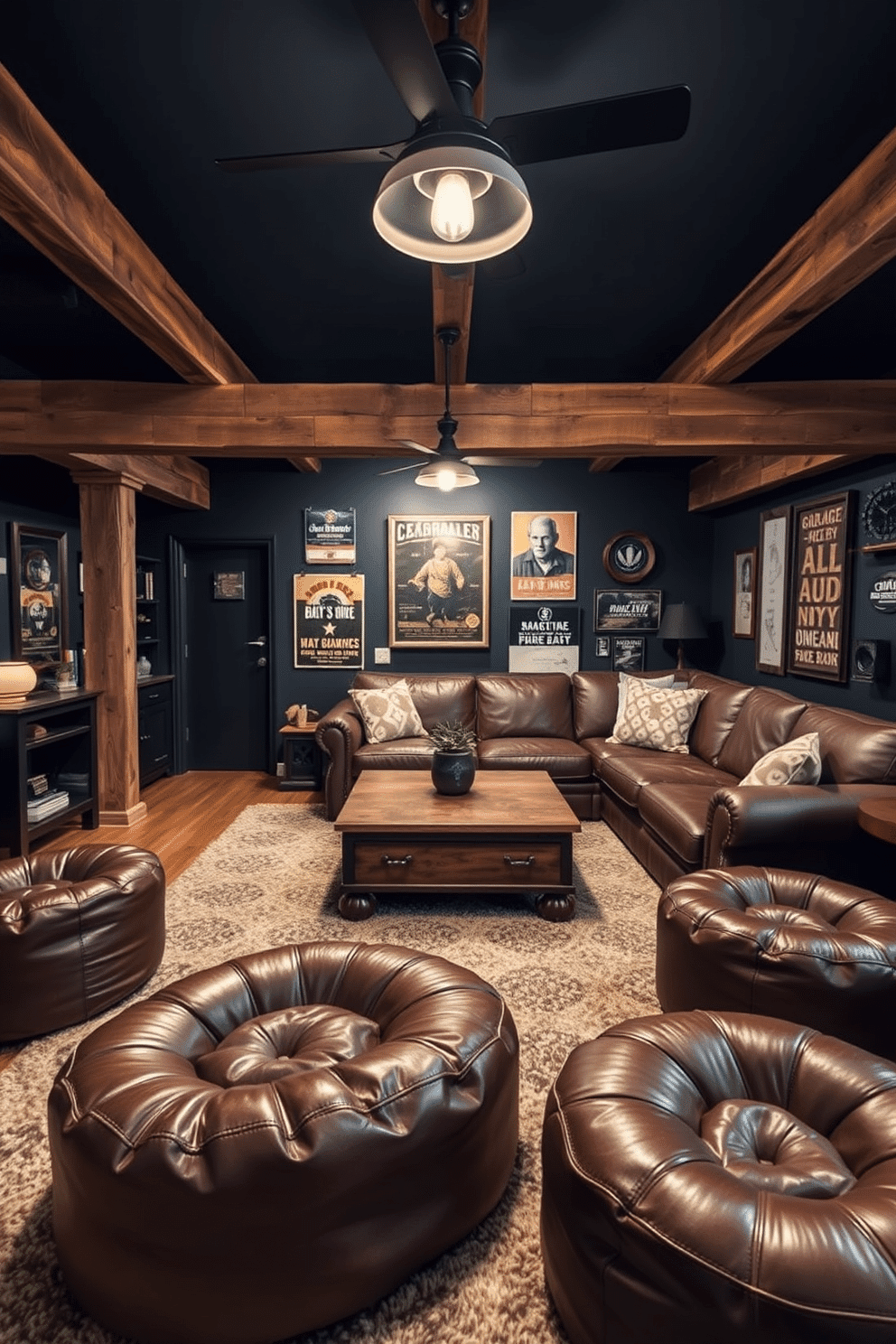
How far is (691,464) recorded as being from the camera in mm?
5820

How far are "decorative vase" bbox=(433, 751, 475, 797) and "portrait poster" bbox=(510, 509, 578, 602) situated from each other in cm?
264

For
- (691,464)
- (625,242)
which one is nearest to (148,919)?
(625,242)

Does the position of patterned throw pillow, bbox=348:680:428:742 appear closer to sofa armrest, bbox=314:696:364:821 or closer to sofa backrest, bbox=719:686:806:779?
sofa armrest, bbox=314:696:364:821

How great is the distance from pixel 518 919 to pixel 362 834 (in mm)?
805

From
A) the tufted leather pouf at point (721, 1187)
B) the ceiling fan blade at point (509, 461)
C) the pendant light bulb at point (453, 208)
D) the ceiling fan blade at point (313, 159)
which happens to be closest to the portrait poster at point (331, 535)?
the ceiling fan blade at point (509, 461)

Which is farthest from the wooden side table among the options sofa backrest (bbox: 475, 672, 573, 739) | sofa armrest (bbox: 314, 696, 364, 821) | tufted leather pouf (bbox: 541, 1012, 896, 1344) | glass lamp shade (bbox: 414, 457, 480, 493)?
tufted leather pouf (bbox: 541, 1012, 896, 1344)

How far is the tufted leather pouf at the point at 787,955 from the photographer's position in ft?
6.49

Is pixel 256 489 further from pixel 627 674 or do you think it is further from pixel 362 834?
pixel 362 834

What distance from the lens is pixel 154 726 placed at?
591cm

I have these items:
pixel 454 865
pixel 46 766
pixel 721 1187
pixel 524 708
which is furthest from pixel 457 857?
pixel 46 766

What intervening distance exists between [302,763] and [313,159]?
4.68m

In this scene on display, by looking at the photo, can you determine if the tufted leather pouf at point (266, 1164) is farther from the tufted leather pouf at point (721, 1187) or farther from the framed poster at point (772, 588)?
the framed poster at point (772, 588)

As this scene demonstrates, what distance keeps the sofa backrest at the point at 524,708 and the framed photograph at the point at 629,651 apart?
2.32ft

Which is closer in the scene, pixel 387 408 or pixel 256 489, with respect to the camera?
pixel 387 408
